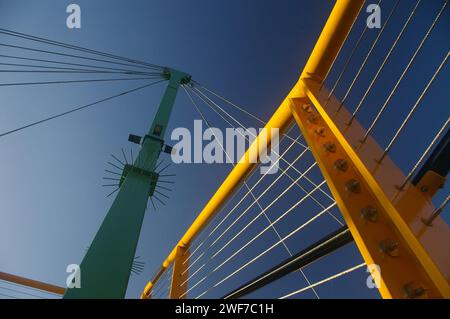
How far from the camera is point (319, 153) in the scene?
2.57ft

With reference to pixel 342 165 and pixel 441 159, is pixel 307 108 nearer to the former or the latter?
pixel 342 165

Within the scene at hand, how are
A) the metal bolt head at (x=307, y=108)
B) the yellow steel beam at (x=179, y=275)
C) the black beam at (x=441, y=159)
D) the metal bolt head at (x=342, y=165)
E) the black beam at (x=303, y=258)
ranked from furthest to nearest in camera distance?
1. the yellow steel beam at (x=179, y=275)
2. the metal bolt head at (x=307, y=108)
3. the black beam at (x=303, y=258)
4. the metal bolt head at (x=342, y=165)
5. the black beam at (x=441, y=159)

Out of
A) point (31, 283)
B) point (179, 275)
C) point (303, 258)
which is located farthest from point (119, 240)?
point (31, 283)

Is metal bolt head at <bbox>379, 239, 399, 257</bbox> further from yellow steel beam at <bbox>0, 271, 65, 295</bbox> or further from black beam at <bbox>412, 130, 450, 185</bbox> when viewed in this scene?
yellow steel beam at <bbox>0, 271, 65, 295</bbox>

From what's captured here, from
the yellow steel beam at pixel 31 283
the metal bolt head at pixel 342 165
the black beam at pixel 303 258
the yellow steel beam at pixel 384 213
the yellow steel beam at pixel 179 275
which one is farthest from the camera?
the yellow steel beam at pixel 31 283

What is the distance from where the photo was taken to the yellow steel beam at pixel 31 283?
176 inches

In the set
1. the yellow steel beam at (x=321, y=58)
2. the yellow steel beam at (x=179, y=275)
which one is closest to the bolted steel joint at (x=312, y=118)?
the yellow steel beam at (x=321, y=58)

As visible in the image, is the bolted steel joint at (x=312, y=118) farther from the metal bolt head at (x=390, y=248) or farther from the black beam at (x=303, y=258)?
the metal bolt head at (x=390, y=248)

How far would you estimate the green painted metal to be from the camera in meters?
1.11

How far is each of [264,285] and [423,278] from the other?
999 mm

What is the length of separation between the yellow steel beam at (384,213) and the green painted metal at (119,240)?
104 cm

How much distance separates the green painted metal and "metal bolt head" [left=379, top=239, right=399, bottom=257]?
3.54 feet

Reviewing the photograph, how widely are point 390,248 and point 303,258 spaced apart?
54 cm
